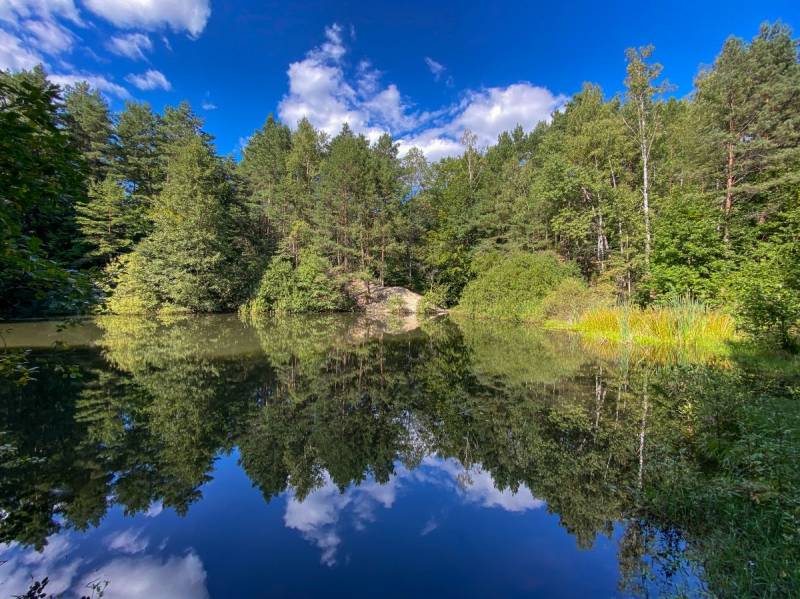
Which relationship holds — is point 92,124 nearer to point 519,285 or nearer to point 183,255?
point 183,255

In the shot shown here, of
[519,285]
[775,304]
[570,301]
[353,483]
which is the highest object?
→ [519,285]

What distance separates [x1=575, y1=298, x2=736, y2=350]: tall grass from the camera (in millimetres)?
10932

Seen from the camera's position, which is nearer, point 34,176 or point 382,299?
point 34,176

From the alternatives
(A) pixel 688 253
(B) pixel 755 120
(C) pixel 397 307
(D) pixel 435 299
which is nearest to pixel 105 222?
(C) pixel 397 307

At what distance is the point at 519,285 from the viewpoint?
24281 mm

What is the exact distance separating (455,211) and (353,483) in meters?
33.6

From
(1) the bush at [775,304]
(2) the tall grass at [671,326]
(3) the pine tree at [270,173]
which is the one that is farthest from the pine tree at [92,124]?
(1) the bush at [775,304]

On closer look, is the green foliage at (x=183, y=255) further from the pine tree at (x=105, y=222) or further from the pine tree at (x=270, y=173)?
the pine tree at (x=270, y=173)

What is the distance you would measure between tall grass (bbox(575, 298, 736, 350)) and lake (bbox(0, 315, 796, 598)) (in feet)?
9.58

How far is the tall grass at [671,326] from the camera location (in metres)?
10.9

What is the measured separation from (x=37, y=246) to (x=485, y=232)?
36.0 metres

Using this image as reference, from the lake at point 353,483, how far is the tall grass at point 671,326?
292 centimetres

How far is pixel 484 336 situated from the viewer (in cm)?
1688

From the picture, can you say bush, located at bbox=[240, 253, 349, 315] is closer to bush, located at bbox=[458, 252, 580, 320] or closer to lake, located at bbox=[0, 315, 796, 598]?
bush, located at bbox=[458, 252, 580, 320]
